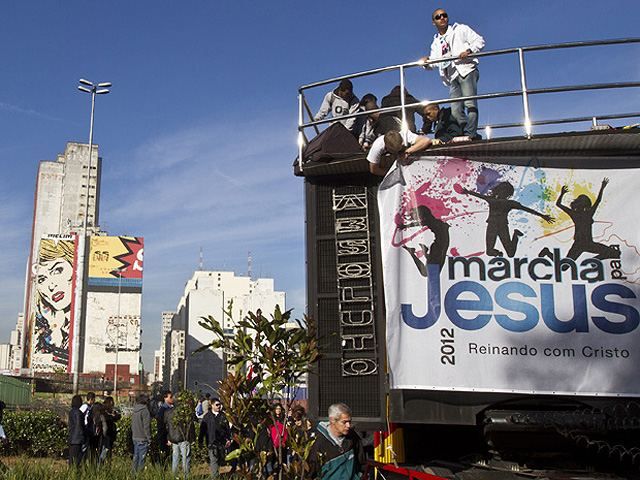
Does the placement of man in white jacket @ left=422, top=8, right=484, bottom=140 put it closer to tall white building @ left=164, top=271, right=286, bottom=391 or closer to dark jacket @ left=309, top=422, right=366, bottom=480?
dark jacket @ left=309, top=422, right=366, bottom=480

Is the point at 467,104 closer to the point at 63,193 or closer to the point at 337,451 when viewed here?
the point at 337,451

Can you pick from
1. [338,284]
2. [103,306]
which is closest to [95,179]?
[103,306]

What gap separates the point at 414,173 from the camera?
26.1 feet

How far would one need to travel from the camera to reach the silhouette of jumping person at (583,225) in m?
7.41

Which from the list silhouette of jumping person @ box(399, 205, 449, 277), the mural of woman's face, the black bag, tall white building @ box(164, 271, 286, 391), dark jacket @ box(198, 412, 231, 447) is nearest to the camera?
silhouette of jumping person @ box(399, 205, 449, 277)

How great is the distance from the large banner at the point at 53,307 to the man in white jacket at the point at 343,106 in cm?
10502

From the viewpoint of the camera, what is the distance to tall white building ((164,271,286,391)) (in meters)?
118

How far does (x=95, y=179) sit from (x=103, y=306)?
2192 inches

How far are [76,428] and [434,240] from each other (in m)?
7.61

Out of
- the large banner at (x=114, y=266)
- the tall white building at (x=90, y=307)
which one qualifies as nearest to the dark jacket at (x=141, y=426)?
the tall white building at (x=90, y=307)

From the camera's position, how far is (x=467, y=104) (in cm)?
871

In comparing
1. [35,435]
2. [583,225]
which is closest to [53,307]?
[35,435]

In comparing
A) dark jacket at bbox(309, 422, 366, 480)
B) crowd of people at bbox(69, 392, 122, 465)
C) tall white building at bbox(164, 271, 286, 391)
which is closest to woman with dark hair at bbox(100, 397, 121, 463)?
crowd of people at bbox(69, 392, 122, 465)

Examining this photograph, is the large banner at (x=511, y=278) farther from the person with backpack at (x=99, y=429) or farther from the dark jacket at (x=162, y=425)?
the person with backpack at (x=99, y=429)
